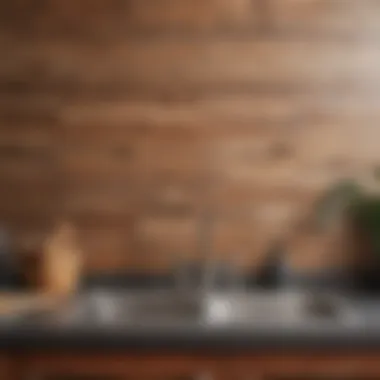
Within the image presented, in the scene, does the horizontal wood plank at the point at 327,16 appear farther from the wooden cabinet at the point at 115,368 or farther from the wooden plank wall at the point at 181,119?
the wooden cabinet at the point at 115,368

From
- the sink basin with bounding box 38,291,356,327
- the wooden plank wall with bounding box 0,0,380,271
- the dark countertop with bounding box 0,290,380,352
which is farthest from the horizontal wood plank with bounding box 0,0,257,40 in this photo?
the dark countertop with bounding box 0,290,380,352

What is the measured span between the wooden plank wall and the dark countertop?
64 cm

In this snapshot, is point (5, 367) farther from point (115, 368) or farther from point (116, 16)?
point (116, 16)

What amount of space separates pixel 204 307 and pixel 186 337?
400 millimetres

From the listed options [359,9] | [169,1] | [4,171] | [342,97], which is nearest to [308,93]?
[342,97]

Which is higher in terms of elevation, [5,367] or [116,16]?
[116,16]

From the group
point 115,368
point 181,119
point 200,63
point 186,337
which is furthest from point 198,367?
point 200,63

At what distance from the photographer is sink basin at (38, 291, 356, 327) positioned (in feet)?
7.39

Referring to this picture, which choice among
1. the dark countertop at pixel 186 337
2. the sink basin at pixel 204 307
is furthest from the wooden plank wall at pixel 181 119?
the dark countertop at pixel 186 337

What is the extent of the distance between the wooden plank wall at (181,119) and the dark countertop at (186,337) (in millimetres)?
635

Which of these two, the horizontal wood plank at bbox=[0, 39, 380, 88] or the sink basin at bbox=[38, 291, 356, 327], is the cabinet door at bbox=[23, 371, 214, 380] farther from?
the horizontal wood plank at bbox=[0, 39, 380, 88]

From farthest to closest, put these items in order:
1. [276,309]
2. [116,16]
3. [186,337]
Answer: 1. [116,16]
2. [276,309]
3. [186,337]

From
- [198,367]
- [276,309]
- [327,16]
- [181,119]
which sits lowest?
[198,367]

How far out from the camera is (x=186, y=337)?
2.04m
